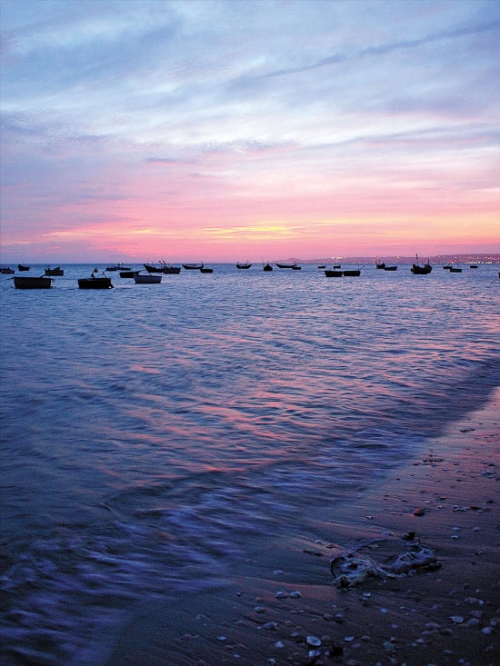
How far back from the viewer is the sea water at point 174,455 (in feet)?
12.6

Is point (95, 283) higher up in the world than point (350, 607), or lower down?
higher up

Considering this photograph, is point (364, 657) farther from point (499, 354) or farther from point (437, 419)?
point (499, 354)

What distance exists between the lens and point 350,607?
3398 millimetres

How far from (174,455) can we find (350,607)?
3941 mm

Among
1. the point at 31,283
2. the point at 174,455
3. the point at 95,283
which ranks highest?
the point at 31,283

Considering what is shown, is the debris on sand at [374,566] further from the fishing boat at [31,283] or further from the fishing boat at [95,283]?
the fishing boat at [31,283]

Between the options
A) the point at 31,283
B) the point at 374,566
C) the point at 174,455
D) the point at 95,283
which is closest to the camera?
the point at 374,566

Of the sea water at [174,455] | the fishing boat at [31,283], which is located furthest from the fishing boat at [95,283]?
the sea water at [174,455]

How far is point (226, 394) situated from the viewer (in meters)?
10.7

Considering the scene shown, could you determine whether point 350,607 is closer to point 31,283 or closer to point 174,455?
point 174,455

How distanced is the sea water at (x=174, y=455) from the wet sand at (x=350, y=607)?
236mm

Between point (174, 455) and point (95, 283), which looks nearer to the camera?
point (174, 455)

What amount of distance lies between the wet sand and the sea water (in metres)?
0.24

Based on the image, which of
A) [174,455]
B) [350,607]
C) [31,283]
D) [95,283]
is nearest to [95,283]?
[95,283]
